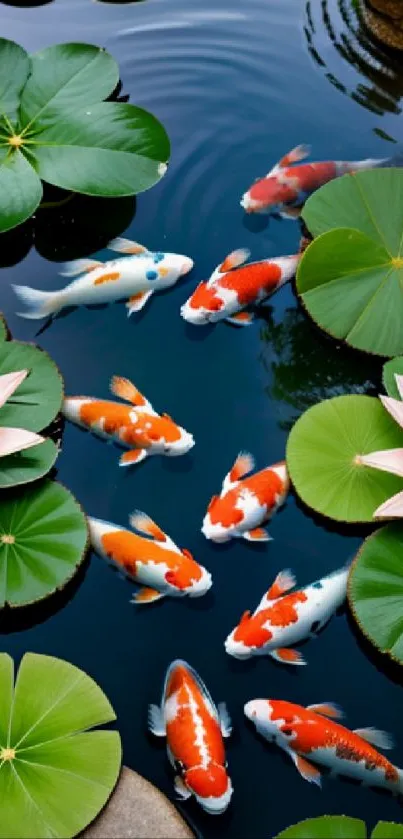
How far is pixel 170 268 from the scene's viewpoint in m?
3.99

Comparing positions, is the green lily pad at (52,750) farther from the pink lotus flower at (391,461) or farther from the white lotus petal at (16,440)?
the pink lotus flower at (391,461)

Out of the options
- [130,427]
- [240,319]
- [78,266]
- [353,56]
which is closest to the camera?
[130,427]

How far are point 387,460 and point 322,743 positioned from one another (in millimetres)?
971

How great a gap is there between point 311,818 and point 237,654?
23.5 inches

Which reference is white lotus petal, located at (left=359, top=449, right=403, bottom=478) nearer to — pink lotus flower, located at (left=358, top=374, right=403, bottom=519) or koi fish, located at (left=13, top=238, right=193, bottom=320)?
pink lotus flower, located at (left=358, top=374, right=403, bottom=519)

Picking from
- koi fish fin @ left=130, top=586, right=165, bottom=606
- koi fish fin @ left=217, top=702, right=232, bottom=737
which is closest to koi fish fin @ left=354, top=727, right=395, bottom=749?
koi fish fin @ left=217, top=702, right=232, bottom=737

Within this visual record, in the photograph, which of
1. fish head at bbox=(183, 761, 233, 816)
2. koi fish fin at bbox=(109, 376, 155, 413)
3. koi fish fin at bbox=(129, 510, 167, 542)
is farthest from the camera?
koi fish fin at bbox=(109, 376, 155, 413)

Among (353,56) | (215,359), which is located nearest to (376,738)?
(215,359)

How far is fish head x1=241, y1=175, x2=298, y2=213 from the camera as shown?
4.25 m

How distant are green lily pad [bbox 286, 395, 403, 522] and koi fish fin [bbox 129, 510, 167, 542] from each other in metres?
0.52

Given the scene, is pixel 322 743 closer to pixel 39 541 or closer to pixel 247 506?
pixel 247 506

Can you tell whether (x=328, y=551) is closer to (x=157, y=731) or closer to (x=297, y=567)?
(x=297, y=567)

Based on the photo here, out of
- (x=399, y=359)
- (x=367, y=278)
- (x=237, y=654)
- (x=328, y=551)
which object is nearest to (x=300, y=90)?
(x=367, y=278)

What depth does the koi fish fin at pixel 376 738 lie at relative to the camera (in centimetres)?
288
